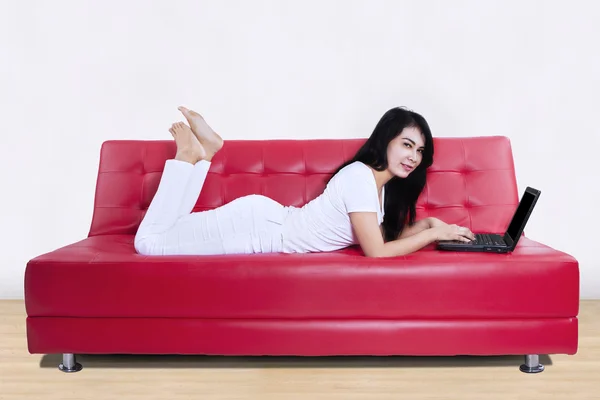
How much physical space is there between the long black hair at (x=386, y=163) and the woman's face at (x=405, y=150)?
18 mm

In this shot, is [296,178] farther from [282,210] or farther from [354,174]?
[354,174]

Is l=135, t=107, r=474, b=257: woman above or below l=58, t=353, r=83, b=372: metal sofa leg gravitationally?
above

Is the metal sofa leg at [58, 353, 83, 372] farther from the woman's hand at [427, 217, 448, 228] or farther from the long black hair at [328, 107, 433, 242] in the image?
the woman's hand at [427, 217, 448, 228]

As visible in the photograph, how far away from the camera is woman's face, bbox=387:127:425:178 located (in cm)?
272

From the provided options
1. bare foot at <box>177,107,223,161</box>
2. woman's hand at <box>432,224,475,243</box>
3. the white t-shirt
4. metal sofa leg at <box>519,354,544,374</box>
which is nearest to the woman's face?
the white t-shirt

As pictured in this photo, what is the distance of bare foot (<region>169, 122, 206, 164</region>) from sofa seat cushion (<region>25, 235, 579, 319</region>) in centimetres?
49

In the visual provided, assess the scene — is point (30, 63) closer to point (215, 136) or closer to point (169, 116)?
point (169, 116)

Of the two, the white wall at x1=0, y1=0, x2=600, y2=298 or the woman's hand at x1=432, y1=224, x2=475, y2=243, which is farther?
the white wall at x1=0, y1=0, x2=600, y2=298

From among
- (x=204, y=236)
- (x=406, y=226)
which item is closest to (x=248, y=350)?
(x=204, y=236)

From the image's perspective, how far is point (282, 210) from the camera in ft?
9.39

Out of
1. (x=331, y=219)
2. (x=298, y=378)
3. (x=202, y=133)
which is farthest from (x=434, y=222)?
(x=202, y=133)

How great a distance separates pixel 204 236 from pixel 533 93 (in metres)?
1.90

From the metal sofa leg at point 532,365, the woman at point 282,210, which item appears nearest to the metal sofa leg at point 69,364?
the woman at point 282,210

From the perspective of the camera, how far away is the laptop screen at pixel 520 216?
2662 millimetres
